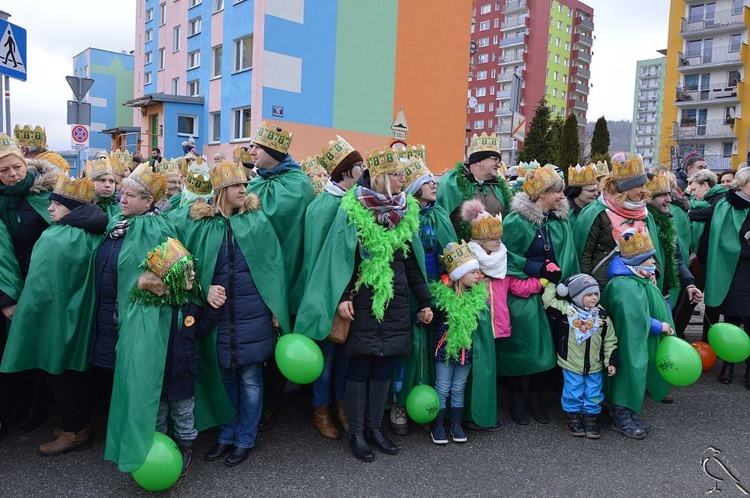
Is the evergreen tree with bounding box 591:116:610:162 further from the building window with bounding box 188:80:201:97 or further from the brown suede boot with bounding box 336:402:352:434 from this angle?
the brown suede boot with bounding box 336:402:352:434

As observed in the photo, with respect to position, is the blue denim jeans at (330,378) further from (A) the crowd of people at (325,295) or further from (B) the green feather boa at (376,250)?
(B) the green feather boa at (376,250)

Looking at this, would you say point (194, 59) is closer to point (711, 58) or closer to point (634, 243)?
point (634, 243)

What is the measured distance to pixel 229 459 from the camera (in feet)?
13.3

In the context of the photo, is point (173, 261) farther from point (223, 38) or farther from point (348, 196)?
point (223, 38)

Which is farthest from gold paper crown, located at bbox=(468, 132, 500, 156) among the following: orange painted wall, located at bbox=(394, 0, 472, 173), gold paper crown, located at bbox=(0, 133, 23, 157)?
orange painted wall, located at bbox=(394, 0, 472, 173)

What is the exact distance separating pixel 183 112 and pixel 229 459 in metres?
24.1

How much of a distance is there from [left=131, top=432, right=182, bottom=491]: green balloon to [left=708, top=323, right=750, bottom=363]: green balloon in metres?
4.93

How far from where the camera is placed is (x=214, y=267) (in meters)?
4.01

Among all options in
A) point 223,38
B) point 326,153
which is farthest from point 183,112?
point 326,153

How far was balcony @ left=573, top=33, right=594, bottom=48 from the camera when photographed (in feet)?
247

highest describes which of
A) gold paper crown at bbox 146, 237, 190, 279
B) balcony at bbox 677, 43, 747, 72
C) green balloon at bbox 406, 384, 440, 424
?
balcony at bbox 677, 43, 747, 72

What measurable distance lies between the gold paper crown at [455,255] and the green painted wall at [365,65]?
2056cm

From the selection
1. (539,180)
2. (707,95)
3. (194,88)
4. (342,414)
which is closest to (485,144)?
(539,180)

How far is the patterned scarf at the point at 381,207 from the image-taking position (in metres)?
4.13
